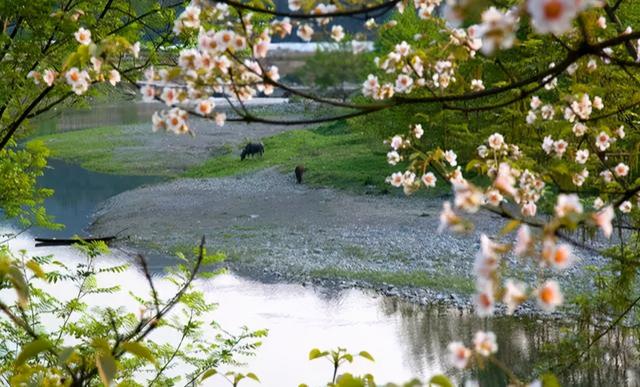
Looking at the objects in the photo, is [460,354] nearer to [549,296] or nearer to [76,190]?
[549,296]

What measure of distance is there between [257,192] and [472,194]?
16.6 m

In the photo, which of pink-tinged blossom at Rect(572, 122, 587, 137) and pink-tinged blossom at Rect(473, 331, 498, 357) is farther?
pink-tinged blossom at Rect(572, 122, 587, 137)

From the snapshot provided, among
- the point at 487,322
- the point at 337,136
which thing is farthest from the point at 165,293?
the point at 337,136

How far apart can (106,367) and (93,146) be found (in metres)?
25.8

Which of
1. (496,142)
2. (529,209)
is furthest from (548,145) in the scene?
(529,209)

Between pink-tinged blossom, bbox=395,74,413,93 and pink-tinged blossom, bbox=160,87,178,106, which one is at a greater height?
pink-tinged blossom, bbox=395,74,413,93

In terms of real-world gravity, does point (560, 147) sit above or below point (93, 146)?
below

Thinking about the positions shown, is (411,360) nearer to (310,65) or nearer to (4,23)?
(4,23)

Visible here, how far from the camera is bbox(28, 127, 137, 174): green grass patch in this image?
2294 centimetres

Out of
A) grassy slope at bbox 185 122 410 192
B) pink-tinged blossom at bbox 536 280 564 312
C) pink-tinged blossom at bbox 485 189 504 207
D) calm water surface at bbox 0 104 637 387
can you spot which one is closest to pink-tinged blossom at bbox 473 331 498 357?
pink-tinged blossom at bbox 536 280 564 312

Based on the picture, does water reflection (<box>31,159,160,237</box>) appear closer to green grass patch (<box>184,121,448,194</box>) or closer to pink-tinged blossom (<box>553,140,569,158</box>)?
green grass patch (<box>184,121,448,194</box>)

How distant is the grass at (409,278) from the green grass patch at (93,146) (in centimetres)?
1116

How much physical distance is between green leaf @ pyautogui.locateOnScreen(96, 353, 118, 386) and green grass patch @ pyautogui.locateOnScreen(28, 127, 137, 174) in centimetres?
2004

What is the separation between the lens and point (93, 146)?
26.4 meters
